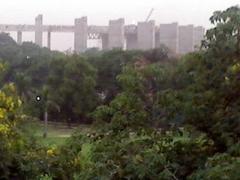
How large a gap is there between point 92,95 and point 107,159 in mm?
25936

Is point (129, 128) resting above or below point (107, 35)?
below

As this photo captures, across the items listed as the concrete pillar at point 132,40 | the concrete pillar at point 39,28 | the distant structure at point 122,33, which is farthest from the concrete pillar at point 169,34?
the concrete pillar at point 39,28

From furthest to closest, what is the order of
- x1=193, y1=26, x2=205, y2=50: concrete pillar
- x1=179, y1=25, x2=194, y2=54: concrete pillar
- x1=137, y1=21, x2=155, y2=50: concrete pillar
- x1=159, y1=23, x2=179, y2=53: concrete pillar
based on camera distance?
x1=137, y1=21, x2=155, y2=50: concrete pillar < x1=159, y1=23, x2=179, y2=53: concrete pillar < x1=179, y1=25, x2=194, y2=54: concrete pillar < x1=193, y1=26, x2=205, y2=50: concrete pillar

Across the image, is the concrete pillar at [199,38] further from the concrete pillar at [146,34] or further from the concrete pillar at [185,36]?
the concrete pillar at [146,34]

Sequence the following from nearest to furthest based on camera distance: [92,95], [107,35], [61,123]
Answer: [92,95] → [61,123] → [107,35]

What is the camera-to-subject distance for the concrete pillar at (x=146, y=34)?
64.1 meters

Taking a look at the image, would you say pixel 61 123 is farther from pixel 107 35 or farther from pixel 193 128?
pixel 107 35

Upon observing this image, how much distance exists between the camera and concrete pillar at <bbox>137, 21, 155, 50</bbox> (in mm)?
64062

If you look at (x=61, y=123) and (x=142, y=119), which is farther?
(x=61, y=123)

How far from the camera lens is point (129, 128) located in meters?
4.84

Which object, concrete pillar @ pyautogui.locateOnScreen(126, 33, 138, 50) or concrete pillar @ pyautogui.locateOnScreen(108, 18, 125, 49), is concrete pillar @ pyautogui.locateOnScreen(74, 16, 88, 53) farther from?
concrete pillar @ pyautogui.locateOnScreen(126, 33, 138, 50)

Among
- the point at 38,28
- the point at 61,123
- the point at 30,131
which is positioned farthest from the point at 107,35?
the point at 30,131

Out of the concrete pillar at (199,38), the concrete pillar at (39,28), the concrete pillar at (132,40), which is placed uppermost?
the concrete pillar at (39,28)

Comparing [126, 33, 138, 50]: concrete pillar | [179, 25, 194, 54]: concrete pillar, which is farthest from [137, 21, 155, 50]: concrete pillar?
[179, 25, 194, 54]: concrete pillar
